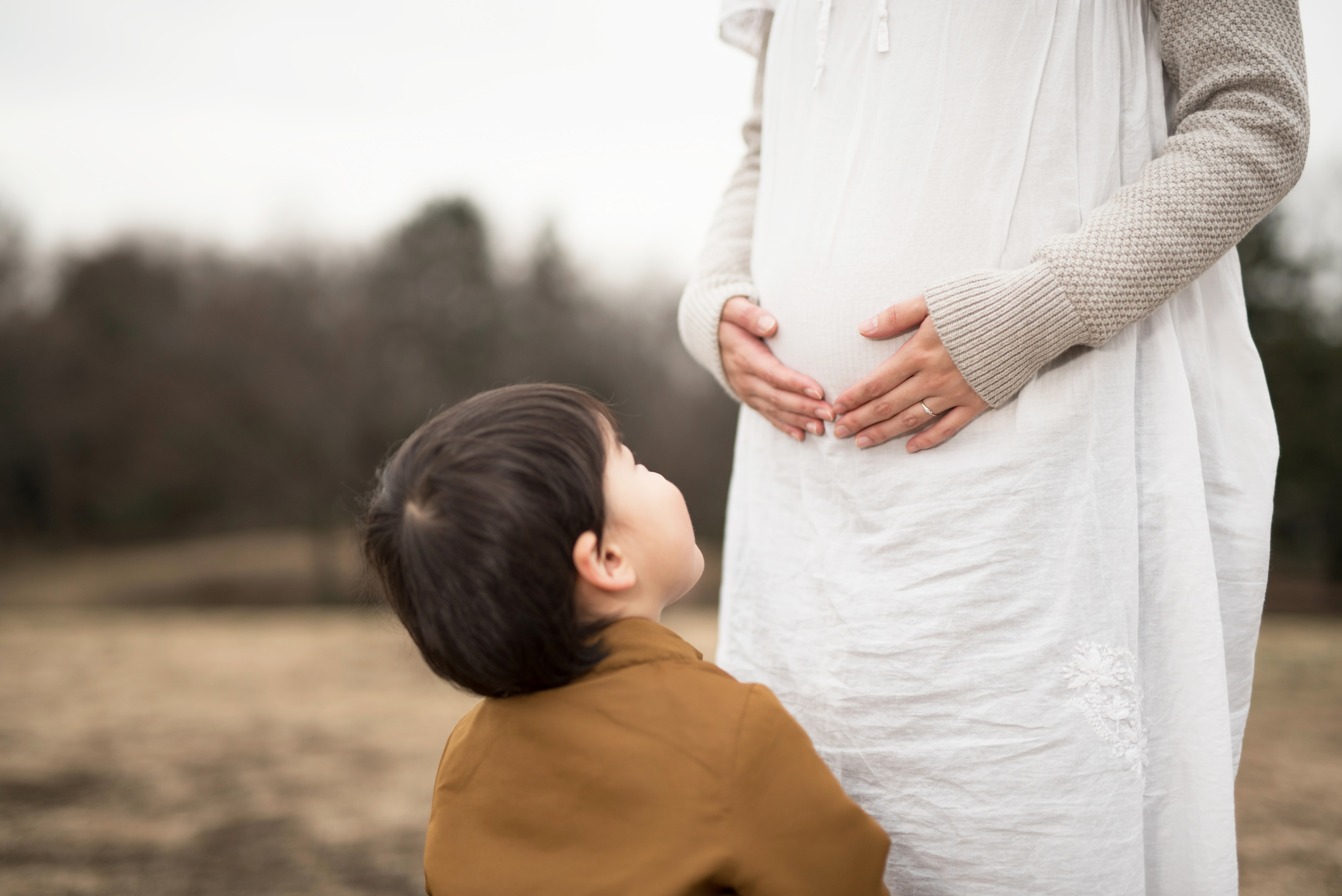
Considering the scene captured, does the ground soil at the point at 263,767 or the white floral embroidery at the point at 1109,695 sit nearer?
the white floral embroidery at the point at 1109,695

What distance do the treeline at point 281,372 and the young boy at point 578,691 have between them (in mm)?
15527

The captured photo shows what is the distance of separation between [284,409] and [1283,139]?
17.5m

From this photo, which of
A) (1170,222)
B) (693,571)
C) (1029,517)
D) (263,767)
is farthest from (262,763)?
(1170,222)

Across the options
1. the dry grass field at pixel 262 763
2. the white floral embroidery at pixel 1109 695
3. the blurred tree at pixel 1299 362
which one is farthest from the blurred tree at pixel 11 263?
the blurred tree at pixel 1299 362

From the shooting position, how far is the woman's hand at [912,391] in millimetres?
974

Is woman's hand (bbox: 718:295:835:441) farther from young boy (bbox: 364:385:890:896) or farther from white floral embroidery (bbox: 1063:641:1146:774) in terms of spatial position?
white floral embroidery (bbox: 1063:641:1146:774)

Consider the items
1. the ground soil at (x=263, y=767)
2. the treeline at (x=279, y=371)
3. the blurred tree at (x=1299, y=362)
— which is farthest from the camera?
the treeline at (x=279, y=371)

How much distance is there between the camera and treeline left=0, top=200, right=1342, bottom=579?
54.6 ft

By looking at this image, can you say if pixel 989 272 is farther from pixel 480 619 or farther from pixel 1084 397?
pixel 480 619

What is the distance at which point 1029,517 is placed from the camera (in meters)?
0.97

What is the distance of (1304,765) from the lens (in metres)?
4.02

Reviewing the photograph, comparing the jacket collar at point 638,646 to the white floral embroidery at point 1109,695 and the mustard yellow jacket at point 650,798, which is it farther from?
the white floral embroidery at point 1109,695

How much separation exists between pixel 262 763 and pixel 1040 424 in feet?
15.1

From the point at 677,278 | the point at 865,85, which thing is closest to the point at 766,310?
the point at 865,85
